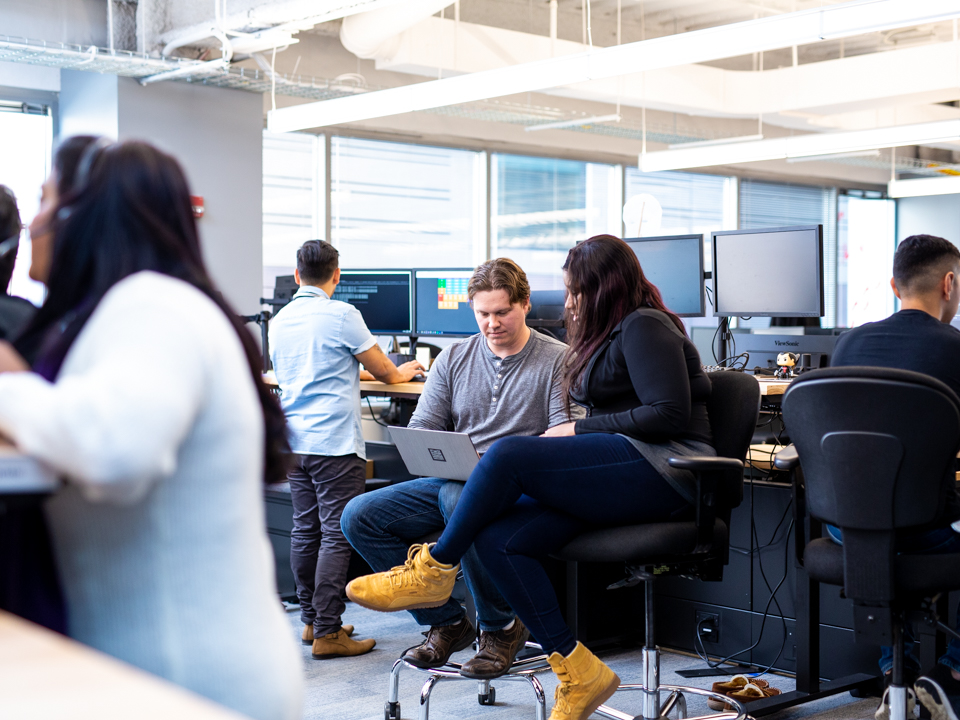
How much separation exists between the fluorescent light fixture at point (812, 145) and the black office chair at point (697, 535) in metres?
3.84

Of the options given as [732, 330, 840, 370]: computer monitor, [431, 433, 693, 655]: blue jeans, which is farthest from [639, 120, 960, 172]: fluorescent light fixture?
[431, 433, 693, 655]: blue jeans

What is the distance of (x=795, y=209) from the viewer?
382 inches

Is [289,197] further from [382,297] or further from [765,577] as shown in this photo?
[765,577]

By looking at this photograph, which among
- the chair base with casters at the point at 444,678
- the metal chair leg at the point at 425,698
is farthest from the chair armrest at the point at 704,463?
the metal chair leg at the point at 425,698

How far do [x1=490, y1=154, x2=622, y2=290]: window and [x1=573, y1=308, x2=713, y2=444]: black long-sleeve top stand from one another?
5332 mm

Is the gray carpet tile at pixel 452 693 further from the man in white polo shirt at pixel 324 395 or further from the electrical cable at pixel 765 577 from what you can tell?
the man in white polo shirt at pixel 324 395

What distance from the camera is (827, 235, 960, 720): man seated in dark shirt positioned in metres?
2.27

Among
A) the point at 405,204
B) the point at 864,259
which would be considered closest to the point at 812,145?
the point at 405,204

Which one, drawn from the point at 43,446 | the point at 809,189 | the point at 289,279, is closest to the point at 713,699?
the point at 43,446

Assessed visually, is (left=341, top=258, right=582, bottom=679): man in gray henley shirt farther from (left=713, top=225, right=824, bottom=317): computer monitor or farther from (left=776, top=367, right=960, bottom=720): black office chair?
(left=713, top=225, right=824, bottom=317): computer monitor

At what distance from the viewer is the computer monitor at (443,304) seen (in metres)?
4.09

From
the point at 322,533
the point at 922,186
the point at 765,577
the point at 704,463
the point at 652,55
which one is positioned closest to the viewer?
the point at 704,463

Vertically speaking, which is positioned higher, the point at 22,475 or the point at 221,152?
the point at 221,152

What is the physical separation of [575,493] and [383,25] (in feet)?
12.4
